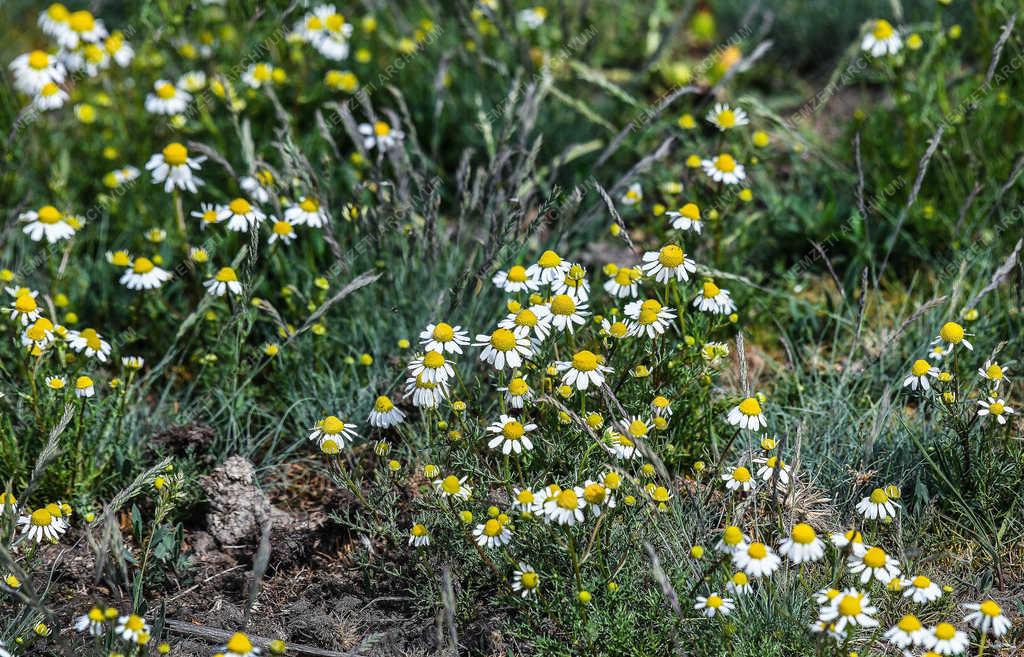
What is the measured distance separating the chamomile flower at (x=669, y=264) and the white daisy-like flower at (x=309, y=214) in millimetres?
1195

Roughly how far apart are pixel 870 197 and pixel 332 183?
2266 mm

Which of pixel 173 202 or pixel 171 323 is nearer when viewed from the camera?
pixel 171 323

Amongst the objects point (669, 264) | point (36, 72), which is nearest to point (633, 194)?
point (669, 264)

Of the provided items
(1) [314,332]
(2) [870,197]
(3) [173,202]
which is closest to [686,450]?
(1) [314,332]

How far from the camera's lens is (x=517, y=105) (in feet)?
15.1

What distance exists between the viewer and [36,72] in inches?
169

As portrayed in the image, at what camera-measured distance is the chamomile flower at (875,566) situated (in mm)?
2520

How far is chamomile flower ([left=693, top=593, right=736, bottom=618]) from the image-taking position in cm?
250

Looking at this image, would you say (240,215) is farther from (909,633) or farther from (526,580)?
(909,633)

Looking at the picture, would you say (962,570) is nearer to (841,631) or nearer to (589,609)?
(841,631)

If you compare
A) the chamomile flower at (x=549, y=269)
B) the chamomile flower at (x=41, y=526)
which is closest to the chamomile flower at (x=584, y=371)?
the chamomile flower at (x=549, y=269)

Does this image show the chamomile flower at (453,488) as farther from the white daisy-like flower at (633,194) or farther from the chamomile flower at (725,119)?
the chamomile flower at (725,119)

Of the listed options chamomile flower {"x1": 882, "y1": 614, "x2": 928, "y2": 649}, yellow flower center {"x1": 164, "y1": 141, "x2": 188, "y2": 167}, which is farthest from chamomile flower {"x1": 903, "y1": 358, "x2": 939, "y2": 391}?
yellow flower center {"x1": 164, "y1": 141, "x2": 188, "y2": 167}

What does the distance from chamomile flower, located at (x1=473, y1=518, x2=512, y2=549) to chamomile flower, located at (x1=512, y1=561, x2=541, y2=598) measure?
86mm
